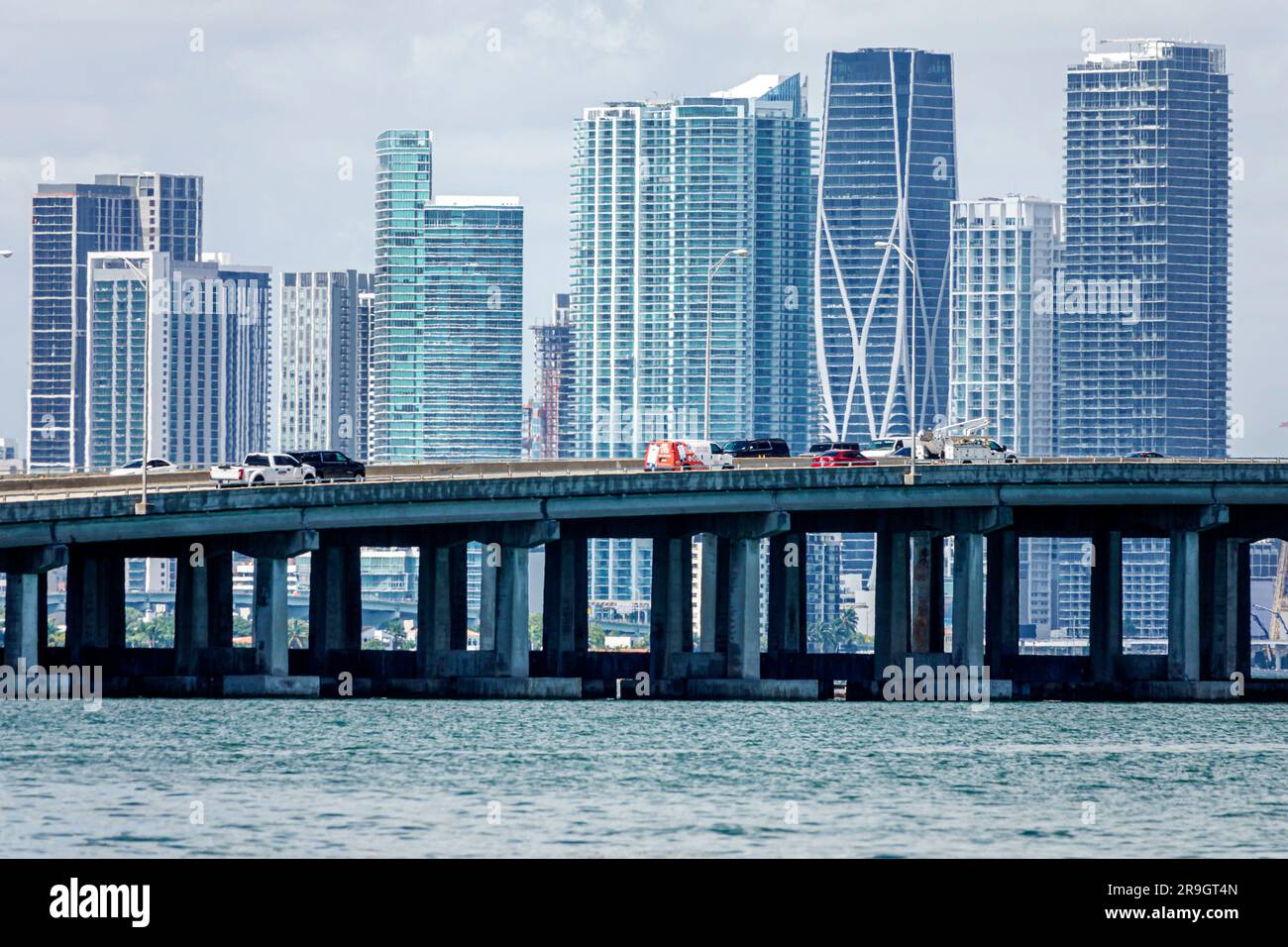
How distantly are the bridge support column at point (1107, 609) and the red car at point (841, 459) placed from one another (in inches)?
472

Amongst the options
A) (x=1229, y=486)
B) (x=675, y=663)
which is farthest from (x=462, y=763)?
(x=1229, y=486)

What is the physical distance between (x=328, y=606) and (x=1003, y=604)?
33.7 m

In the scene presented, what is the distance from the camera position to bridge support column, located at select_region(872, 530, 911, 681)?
117 meters

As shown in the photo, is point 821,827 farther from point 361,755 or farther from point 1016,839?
point 361,755

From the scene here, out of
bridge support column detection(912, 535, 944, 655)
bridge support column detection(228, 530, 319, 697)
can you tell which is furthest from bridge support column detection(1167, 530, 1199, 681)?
bridge support column detection(228, 530, 319, 697)

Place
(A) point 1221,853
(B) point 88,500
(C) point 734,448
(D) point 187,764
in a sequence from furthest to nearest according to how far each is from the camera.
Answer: (C) point 734,448 < (B) point 88,500 < (D) point 187,764 < (A) point 1221,853

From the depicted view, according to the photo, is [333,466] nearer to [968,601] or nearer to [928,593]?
[968,601]

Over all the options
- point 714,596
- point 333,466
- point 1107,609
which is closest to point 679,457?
point 714,596

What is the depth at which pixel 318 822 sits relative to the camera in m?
58.7

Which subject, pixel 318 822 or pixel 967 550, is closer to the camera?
pixel 318 822

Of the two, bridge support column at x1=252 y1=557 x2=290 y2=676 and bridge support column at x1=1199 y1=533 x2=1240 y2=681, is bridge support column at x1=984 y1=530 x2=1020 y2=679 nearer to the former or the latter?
bridge support column at x1=1199 y1=533 x2=1240 y2=681

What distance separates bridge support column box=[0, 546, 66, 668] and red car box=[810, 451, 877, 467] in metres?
38.2

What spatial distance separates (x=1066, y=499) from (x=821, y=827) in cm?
5542

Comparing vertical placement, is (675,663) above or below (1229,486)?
below
